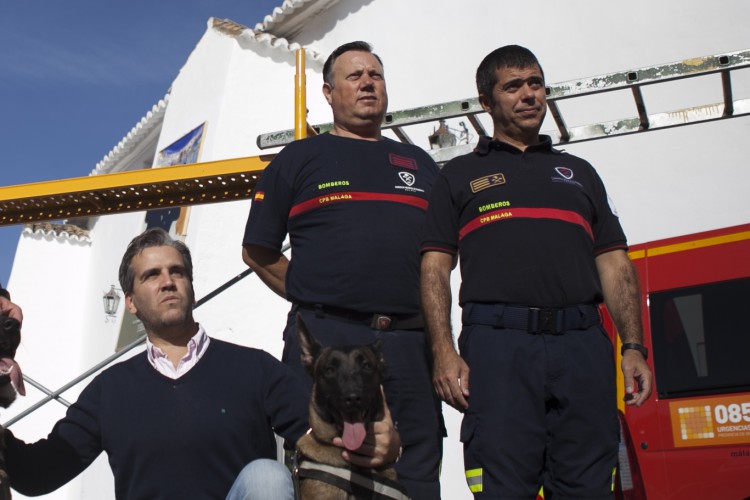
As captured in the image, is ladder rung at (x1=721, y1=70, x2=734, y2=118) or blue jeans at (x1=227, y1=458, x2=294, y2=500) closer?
blue jeans at (x1=227, y1=458, x2=294, y2=500)

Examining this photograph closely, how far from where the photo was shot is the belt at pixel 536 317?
9.17ft

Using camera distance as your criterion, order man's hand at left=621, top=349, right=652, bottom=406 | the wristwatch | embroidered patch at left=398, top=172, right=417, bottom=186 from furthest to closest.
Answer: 1. embroidered patch at left=398, top=172, right=417, bottom=186
2. the wristwatch
3. man's hand at left=621, top=349, right=652, bottom=406

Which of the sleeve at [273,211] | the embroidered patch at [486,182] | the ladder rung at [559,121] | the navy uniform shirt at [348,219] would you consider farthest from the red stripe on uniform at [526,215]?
the ladder rung at [559,121]

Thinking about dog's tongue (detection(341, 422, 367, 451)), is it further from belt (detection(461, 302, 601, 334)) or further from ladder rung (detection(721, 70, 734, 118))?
ladder rung (detection(721, 70, 734, 118))

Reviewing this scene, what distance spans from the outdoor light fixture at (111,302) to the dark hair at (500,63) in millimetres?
10476

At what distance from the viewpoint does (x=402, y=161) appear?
11.1 ft

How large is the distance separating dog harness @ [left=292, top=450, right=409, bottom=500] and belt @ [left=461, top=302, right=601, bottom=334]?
686 millimetres

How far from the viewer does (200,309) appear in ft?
30.4

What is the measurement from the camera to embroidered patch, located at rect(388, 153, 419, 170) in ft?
11.0

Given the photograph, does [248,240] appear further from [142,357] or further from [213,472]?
[213,472]

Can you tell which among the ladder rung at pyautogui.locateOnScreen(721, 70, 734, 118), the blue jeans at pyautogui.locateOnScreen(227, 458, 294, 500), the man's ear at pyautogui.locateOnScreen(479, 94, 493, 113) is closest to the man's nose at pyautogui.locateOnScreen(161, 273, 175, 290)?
the blue jeans at pyautogui.locateOnScreen(227, 458, 294, 500)

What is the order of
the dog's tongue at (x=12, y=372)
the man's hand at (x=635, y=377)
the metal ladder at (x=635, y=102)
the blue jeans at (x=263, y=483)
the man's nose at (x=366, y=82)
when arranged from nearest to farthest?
1. the blue jeans at (x=263, y=483)
2. the dog's tongue at (x=12, y=372)
3. the man's hand at (x=635, y=377)
4. the man's nose at (x=366, y=82)
5. the metal ladder at (x=635, y=102)

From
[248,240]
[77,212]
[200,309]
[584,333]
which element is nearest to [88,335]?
[200,309]

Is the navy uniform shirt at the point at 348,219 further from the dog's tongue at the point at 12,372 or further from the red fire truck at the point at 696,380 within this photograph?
the red fire truck at the point at 696,380
